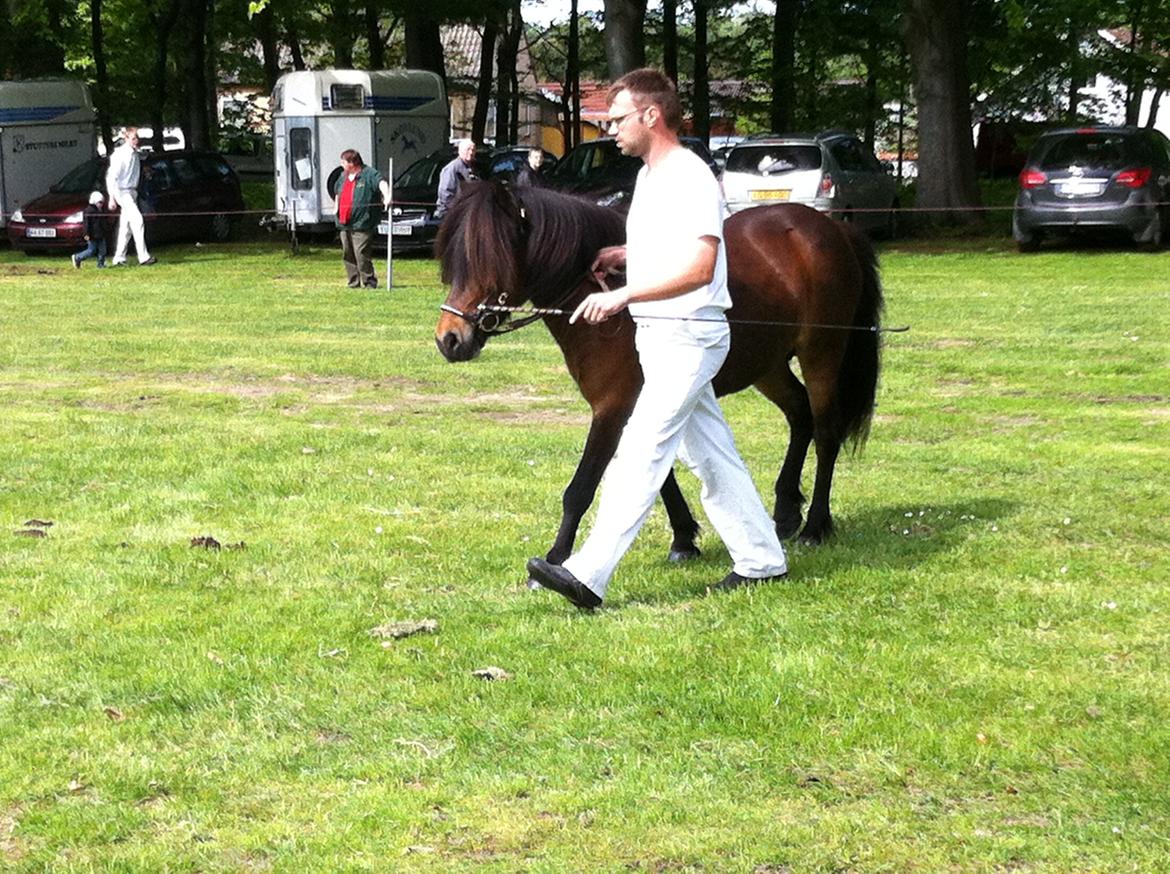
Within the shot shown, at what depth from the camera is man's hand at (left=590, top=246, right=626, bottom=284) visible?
286 inches

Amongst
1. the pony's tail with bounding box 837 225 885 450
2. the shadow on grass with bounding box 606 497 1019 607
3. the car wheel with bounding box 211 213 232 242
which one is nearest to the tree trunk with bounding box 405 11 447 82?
the car wheel with bounding box 211 213 232 242

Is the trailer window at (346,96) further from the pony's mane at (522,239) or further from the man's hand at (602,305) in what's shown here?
the man's hand at (602,305)

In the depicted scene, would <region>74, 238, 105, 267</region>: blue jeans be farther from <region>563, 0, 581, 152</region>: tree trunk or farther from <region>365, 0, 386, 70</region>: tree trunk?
<region>563, 0, 581, 152</region>: tree trunk

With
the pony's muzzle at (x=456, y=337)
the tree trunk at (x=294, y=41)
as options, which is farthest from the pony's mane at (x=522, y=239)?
the tree trunk at (x=294, y=41)

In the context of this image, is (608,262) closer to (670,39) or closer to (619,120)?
(619,120)

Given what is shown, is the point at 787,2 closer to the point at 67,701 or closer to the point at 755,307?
the point at 755,307

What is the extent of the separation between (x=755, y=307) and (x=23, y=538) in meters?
3.70

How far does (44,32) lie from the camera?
121 feet

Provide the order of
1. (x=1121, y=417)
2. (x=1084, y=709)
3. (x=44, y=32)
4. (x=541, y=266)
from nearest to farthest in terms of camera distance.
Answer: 1. (x=1084, y=709)
2. (x=541, y=266)
3. (x=1121, y=417)
4. (x=44, y=32)

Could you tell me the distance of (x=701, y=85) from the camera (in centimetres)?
4316

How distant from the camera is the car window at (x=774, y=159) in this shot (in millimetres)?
28484

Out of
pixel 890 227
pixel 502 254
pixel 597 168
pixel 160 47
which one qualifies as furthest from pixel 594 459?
pixel 160 47

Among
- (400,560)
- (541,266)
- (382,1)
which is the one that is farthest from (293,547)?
(382,1)

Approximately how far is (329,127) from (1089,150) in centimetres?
1445
